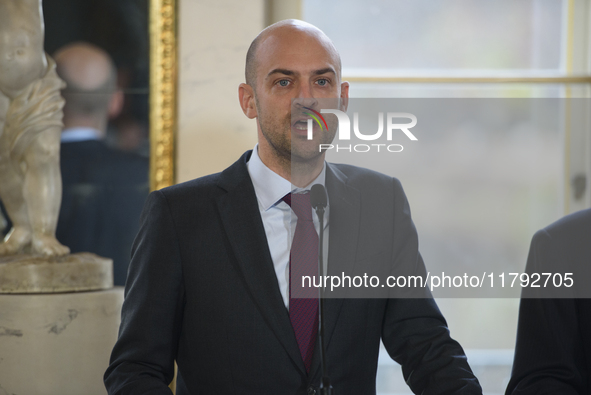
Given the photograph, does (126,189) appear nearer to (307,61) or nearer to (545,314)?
(307,61)

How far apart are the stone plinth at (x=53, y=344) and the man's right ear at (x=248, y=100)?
0.96 m

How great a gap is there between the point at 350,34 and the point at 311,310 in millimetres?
1818

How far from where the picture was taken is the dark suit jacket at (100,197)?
2398 millimetres

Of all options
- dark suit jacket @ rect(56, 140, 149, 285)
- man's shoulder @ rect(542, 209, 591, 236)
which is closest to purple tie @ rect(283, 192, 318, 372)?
man's shoulder @ rect(542, 209, 591, 236)

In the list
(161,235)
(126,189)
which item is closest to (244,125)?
(126,189)

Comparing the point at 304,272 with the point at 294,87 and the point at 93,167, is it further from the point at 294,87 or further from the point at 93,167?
the point at 93,167

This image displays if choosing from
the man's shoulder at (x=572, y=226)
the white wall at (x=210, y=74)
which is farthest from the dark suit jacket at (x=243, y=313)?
the white wall at (x=210, y=74)

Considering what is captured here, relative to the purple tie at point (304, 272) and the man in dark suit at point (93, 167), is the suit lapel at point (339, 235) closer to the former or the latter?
the purple tie at point (304, 272)

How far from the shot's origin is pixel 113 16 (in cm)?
243

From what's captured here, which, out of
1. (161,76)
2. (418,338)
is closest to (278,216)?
(418,338)

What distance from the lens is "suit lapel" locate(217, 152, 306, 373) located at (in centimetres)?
134

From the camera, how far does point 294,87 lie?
1401mm

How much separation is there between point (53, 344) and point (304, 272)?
1051mm

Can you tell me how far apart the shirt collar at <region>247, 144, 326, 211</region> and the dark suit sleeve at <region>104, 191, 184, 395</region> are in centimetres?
24
